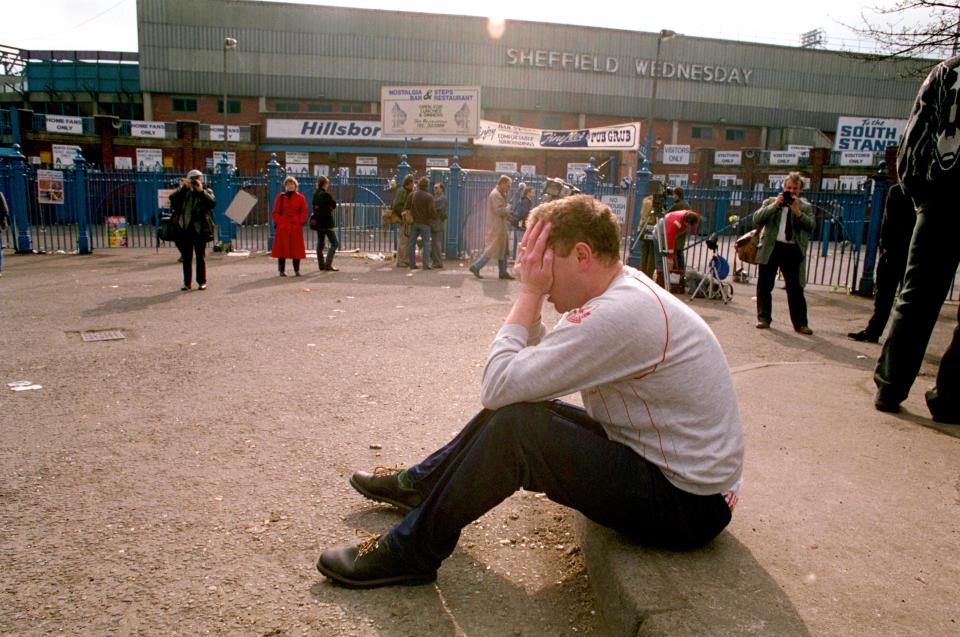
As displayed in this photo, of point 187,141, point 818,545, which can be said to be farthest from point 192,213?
point 187,141

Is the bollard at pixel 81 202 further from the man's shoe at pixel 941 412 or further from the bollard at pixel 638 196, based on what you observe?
the man's shoe at pixel 941 412

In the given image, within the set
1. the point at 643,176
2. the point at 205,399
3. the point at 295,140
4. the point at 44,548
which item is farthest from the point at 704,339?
the point at 295,140

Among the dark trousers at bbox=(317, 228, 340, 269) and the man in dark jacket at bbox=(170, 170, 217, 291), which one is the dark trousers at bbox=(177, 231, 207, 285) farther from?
the dark trousers at bbox=(317, 228, 340, 269)

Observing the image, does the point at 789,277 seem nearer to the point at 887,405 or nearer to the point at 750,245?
the point at 750,245

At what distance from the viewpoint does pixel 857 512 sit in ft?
10.3

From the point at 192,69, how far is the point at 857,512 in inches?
1990

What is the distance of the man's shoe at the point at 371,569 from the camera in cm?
266

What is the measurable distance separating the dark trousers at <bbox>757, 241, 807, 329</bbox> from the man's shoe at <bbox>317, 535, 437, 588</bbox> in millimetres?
7700

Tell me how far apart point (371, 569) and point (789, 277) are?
26.6ft

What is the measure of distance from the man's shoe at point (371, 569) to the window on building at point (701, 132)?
5388 centimetres

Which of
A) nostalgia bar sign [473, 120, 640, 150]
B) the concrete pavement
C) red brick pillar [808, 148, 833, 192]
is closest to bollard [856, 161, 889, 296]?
the concrete pavement

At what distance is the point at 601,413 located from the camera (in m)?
2.58

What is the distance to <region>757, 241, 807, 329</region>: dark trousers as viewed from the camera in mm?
9133

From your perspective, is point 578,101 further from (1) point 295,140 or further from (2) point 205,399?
(2) point 205,399
